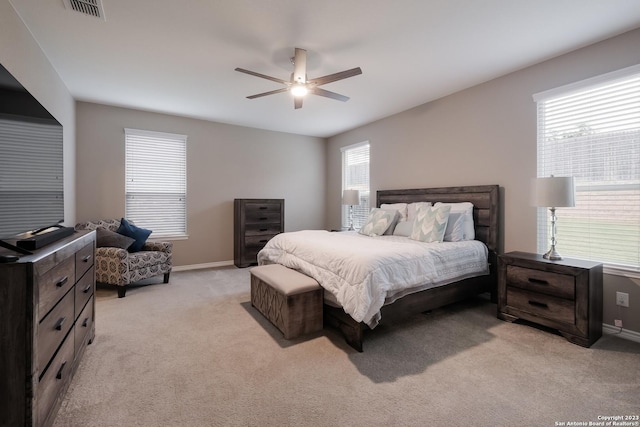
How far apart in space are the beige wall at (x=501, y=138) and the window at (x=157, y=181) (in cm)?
365

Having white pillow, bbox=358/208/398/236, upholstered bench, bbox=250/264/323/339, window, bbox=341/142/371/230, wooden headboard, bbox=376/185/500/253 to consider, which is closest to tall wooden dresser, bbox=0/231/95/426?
upholstered bench, bbox=250/264/323/339

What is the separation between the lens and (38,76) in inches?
104

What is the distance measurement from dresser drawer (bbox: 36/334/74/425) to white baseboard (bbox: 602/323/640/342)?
408cm

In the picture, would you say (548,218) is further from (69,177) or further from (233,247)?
(69,177)

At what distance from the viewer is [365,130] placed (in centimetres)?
541

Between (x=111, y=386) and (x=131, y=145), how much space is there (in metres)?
3.87

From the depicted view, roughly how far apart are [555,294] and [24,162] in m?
3.93

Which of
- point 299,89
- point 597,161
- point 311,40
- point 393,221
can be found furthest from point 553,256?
point 311,40

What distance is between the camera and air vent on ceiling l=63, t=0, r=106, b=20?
2.11 meters

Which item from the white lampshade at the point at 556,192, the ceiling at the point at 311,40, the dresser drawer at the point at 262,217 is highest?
the ceiling at the point at 311,40

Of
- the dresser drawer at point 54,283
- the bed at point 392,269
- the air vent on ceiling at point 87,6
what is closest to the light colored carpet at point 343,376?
the bed at point 392,269

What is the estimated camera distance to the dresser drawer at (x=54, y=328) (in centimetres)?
134

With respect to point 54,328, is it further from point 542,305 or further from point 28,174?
point 542,305

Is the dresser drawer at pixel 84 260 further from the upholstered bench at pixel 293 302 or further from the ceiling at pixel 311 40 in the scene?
the ceiling at pixel 311 40
